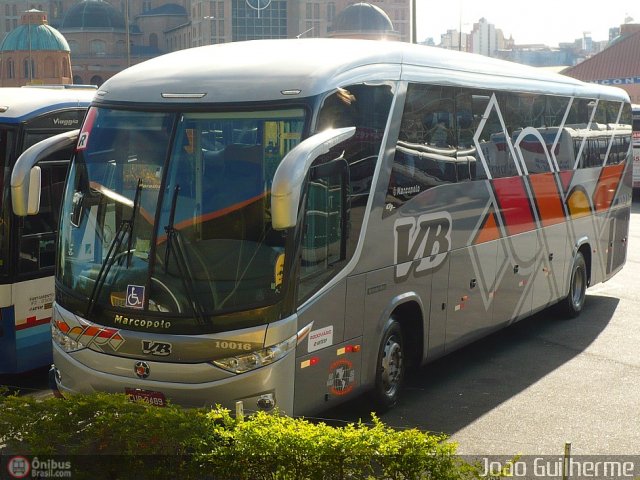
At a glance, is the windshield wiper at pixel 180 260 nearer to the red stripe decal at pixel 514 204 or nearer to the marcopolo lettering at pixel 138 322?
the marcopolo lettering at pixel 138 322

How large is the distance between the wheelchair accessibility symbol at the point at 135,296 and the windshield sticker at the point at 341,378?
1.70 m

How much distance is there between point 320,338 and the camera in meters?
8.23

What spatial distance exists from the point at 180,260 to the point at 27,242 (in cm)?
334

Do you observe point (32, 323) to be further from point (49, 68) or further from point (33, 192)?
point (49, 68)

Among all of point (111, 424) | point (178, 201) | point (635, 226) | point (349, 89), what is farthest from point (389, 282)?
point (635, 226)

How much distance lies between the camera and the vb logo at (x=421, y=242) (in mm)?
9477

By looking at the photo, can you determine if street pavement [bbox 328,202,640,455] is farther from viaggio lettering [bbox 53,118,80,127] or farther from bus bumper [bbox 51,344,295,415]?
viaggio lettering [bbox 53,118,80,127]

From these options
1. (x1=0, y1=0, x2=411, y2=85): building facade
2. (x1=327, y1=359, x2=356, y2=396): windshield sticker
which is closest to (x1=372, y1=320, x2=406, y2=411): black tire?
(x1=327, y1=359, x2=356, y2=396): windshield sticker

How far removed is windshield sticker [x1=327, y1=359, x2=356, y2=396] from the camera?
847 centimetres

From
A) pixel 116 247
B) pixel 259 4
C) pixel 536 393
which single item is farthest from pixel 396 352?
pixel 259 4

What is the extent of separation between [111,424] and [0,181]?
452 centimetres

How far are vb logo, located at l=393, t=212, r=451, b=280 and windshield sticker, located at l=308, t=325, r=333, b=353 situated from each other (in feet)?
4.32

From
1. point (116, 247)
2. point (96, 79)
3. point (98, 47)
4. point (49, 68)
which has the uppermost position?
point (98, 47)

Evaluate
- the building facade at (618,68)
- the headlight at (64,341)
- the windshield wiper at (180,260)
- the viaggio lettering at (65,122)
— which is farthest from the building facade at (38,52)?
the windshield wiper at (180,260)
